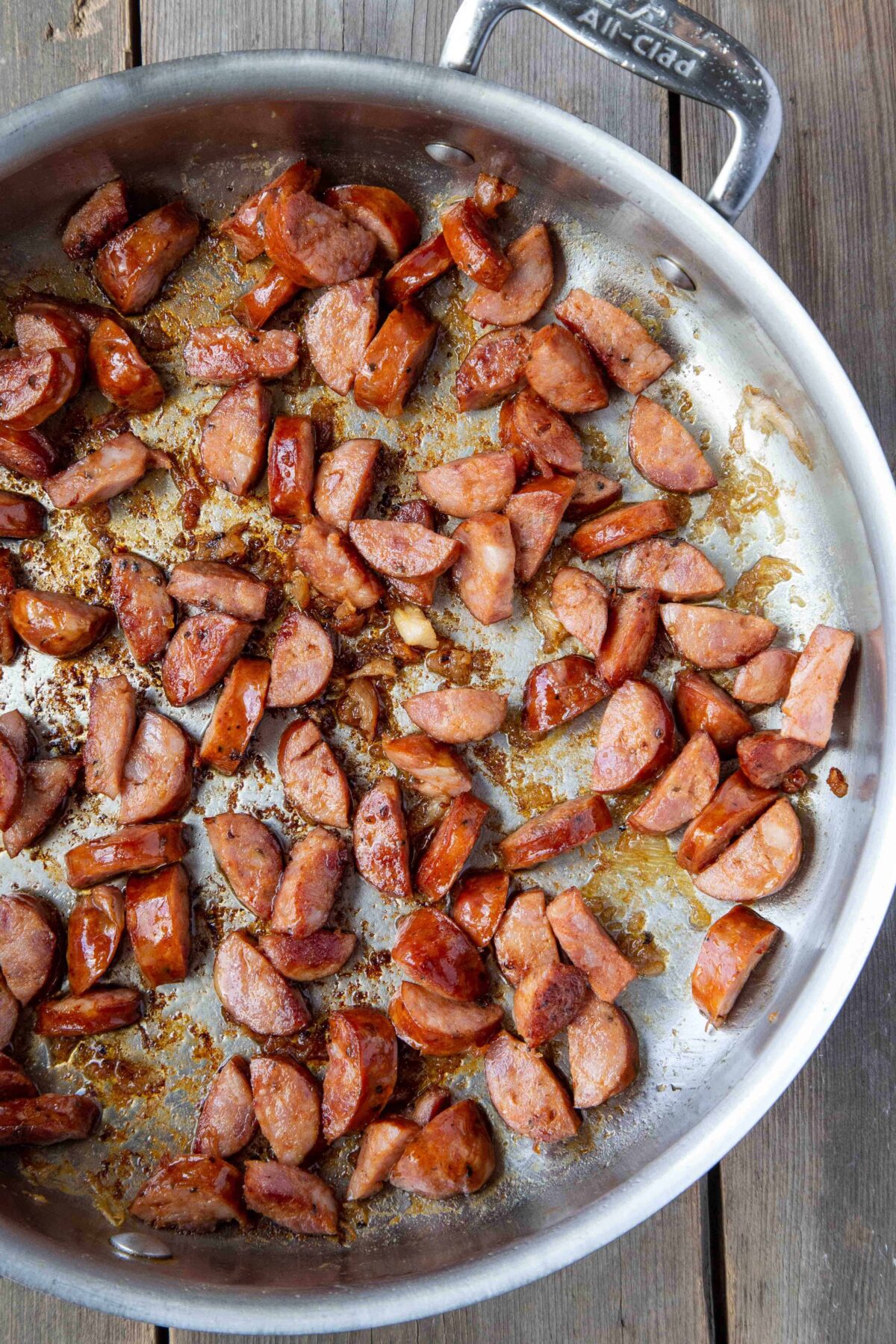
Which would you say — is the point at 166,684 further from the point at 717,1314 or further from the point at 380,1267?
the point at 717,1314

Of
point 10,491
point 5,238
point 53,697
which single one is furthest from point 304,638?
point 5,238

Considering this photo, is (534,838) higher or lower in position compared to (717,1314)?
higher

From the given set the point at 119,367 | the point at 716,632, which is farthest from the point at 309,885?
the point at 119,367

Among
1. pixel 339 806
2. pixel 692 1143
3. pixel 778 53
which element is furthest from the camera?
pixel 778 53

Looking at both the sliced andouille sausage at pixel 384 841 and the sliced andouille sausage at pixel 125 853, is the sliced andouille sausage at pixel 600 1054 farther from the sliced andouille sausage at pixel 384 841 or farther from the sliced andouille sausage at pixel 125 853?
the sliced andouille sausage at pixel 125 853

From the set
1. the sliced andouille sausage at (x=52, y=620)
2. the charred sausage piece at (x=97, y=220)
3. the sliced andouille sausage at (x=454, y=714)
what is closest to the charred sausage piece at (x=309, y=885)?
the sliced andouille sausage at (x=454, y=714)
